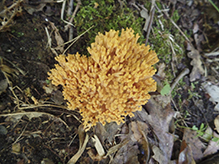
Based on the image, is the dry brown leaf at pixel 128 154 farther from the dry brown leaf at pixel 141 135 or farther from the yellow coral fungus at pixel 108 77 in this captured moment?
the yellow coral fungus at pixel 108 77

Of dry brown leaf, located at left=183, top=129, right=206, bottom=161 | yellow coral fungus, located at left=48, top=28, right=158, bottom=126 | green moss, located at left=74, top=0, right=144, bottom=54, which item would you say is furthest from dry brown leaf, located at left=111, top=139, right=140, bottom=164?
green moss, located at left=74, top=0, right=144, bottom=54

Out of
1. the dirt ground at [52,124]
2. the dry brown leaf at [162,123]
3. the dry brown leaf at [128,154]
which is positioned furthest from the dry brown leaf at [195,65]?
the dry brown leaf at [128,154]

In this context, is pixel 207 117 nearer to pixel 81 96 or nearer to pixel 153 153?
pixel 153 153

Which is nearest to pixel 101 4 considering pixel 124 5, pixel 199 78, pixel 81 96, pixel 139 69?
pixel 124 5

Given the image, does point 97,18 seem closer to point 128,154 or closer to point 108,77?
point 108,77

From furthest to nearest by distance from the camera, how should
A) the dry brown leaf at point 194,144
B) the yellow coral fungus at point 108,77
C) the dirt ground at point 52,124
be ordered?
the dry brown leaf at point 194,144
the dirt ground at point 52,124
the yellow coral fungus at point 108,77

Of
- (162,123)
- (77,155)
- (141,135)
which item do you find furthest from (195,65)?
(77,155)

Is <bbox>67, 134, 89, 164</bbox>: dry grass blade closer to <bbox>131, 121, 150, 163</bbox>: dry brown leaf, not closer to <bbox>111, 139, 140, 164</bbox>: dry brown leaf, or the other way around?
<bbox>111, 139, 140, 164</bbox>: dry brown leaf
